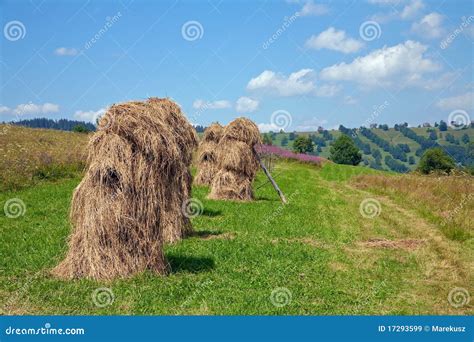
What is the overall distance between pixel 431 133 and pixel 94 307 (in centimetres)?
17578

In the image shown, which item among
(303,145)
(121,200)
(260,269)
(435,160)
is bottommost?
(260,269)

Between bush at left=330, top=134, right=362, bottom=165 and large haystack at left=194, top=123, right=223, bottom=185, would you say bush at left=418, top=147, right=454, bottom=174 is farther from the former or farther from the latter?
large haystack at left=194, top=123, right=223, bottom=185

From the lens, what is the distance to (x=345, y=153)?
114000 millimetres

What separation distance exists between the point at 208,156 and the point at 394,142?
147m

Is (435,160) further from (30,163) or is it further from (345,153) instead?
(30,163)

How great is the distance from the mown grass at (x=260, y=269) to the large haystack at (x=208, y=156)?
10.4m

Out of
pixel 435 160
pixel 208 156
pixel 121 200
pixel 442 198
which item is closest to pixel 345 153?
pixel 435 160

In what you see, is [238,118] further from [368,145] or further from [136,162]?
[368,145]

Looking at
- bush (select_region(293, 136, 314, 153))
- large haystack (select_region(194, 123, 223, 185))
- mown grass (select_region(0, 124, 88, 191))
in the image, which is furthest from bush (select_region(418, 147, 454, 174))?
mown grass (select_region(0, 124, 88, 191))

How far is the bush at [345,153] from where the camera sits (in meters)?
114

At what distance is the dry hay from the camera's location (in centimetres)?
1048

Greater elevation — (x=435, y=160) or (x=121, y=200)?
(x=435, y=160)

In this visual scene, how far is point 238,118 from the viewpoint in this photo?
25.8 meters

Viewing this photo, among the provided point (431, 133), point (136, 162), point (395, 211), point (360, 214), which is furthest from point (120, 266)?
point (431, 133)
